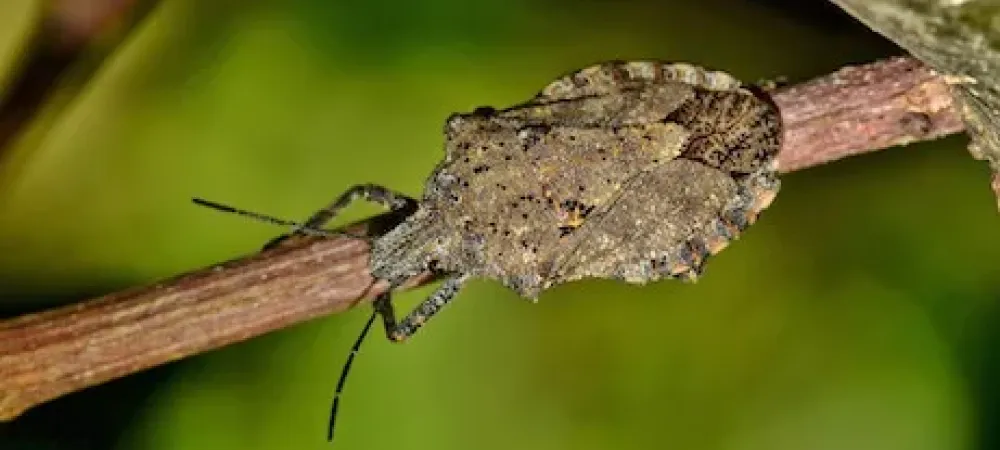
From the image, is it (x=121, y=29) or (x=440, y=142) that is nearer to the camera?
(x=121, y=29)

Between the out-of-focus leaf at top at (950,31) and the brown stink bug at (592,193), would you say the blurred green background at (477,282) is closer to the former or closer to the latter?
the brown stink bug at (592,193)

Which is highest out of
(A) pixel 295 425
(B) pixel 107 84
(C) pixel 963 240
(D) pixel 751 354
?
(B) pixel 107 84

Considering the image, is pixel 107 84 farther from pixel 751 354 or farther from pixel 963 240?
pixel 963 240

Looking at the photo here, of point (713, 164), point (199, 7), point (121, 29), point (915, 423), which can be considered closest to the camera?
point (713, 164)

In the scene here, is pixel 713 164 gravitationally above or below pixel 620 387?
above

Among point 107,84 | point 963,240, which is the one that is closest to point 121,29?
point 107,84

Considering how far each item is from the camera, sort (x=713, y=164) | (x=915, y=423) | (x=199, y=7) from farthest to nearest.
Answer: (x=199, y=7) → (x=915, y=423) → (x=713, y=164)

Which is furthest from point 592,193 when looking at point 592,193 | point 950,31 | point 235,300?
point 950,31

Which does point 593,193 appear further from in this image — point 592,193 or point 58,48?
point 58,48
